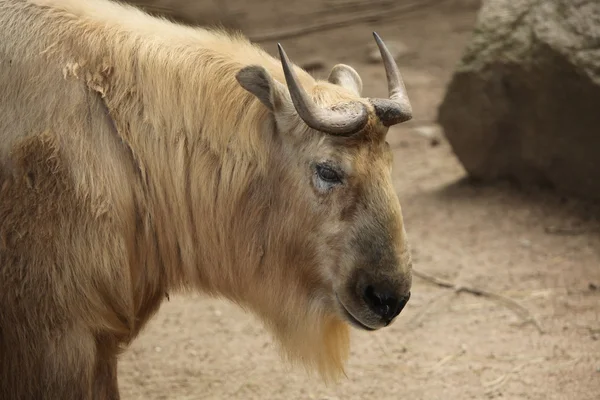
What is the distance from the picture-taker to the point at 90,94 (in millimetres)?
3299

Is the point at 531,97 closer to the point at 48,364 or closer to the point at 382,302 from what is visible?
the point at 382,302

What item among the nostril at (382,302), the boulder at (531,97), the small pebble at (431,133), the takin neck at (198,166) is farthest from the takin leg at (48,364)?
the small pebble at (431,133)

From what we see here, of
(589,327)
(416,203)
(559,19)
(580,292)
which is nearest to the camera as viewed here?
(589,327)

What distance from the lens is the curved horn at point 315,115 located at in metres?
3.15

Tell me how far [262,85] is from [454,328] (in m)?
2.29

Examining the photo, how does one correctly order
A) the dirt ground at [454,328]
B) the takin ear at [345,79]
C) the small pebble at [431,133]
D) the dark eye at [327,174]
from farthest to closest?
the small pebble at [431,133] → the dirt ground at [454,328] → the takin ear at [345,79] → the dark eye at [327,174]

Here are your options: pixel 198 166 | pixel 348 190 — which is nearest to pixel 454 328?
pixel 348 190

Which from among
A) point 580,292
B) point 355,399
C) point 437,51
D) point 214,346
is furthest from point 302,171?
point 437,51

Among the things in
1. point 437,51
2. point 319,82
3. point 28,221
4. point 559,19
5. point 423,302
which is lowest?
point 437,51

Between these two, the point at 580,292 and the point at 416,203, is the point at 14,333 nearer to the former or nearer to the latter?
the point at 580,292

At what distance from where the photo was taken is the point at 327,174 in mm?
3275

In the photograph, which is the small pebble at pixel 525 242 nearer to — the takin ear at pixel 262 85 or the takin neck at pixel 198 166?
the takin neck at pixel 198 166

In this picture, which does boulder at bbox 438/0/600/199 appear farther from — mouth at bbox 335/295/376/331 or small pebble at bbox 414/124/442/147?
mouth at bbox 335/295/376/331

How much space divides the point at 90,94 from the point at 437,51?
22.0 ft
